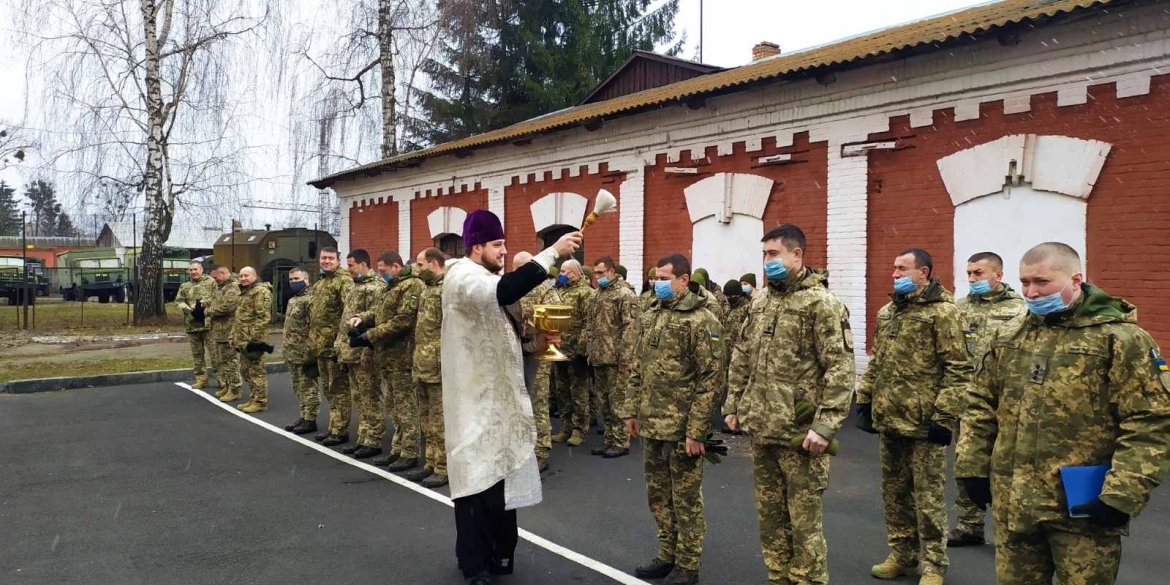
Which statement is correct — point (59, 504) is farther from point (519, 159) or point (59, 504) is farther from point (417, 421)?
point (519, 159)

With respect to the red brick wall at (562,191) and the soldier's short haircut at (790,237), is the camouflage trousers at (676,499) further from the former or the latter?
the red brick wall at (562,191)

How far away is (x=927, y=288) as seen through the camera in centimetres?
453

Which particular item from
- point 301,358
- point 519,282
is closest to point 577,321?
point 301,358

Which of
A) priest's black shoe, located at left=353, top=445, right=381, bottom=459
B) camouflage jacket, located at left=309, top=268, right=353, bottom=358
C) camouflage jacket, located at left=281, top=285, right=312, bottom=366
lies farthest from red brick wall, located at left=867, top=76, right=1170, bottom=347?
camouflage jacket, located at left=281, top=285, right=312, bottom=366

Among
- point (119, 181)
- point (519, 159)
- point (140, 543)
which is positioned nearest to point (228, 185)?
point (119, 181)

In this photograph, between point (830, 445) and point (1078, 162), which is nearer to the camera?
point (830, 445)

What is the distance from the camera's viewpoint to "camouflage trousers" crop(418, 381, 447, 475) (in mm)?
6391

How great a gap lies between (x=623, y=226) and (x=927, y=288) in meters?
8.63

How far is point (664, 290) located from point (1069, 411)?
223cm

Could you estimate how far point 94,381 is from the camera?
12008 mm

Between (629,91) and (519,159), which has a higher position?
(629,91)

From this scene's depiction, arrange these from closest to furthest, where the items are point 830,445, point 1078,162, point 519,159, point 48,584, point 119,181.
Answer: point 830,445 → point 48,584 → point 1078,162 → point 519,159 → point 119,181

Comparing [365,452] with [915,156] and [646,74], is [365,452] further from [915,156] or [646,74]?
[646,74]

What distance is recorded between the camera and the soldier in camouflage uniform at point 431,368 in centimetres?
633
